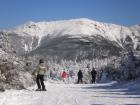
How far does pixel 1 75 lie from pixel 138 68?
1545 centimetres

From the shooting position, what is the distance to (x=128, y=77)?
37062mm

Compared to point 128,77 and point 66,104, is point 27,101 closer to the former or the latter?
point 66,104

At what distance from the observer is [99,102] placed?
1602 cm

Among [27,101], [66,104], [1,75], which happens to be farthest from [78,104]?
[1,75]

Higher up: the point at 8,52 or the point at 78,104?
the point at 8,52

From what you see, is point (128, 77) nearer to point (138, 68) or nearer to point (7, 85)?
point (138, 68)

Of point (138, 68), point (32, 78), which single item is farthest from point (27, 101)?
point (138, 68)

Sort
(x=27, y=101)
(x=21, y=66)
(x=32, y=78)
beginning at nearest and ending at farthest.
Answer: (x=27, y=101)
(x=21, y=66)
(x=32, y=78)

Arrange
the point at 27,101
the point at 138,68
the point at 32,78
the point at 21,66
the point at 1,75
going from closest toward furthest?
1. the point at 27,101
2. the point at 1,75
3. the point at 21,66
4. the point at 32,78
5. the point at 138,68

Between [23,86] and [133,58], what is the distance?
1465 centimetres

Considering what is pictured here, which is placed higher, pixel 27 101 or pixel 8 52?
pixel 8 52

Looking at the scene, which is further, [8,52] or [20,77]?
[8,52]

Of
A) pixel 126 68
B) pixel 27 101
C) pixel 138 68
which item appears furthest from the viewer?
pixel 126 68

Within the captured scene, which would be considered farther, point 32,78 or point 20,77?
point 32,78
